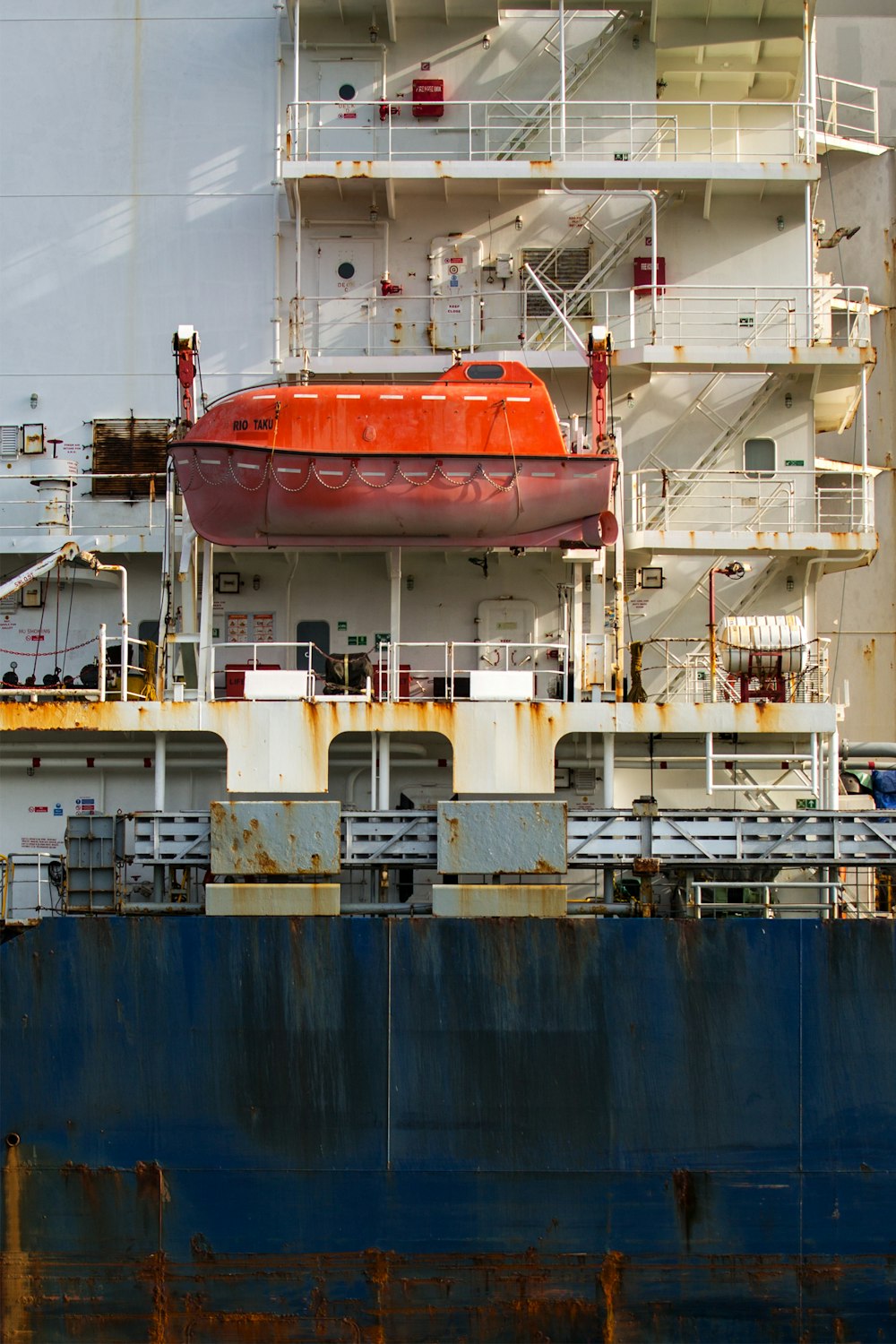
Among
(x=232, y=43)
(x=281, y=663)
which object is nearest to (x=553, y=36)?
(x=232, y=43)

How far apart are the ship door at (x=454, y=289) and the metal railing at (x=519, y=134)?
1.14 metres

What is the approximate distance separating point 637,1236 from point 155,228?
12833 millimetres

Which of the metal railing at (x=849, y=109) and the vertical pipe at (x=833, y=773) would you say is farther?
the metal railing at (x=849, y=109)

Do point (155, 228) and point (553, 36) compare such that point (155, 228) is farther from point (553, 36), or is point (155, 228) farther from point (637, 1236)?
point (637, 1236)

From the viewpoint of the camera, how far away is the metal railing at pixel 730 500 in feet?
54.1

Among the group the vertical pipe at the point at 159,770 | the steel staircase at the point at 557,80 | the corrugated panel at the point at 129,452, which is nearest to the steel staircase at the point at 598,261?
the steel staircase at the point at 557,80

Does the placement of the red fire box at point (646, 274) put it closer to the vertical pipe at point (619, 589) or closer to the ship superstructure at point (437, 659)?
the ship superstructure at point (437, 659)

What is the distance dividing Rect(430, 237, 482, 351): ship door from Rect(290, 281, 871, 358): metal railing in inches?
0.9

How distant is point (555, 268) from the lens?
17.5 m

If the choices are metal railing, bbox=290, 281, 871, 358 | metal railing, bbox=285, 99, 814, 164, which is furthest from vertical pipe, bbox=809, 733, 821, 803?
metal railing, bbox=285, 99, 814, 164

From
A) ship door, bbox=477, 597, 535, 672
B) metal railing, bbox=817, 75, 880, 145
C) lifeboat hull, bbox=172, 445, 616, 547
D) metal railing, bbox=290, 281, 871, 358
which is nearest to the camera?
lifeboat hull, bbox=172, 445, 616, 547

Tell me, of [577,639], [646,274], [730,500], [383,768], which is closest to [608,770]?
[577,639]

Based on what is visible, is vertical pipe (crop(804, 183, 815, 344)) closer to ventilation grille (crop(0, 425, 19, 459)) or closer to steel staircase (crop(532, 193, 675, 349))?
steel staircase (crop(532, 193, 675, 349))

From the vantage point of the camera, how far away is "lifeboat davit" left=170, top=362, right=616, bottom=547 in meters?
14.3
